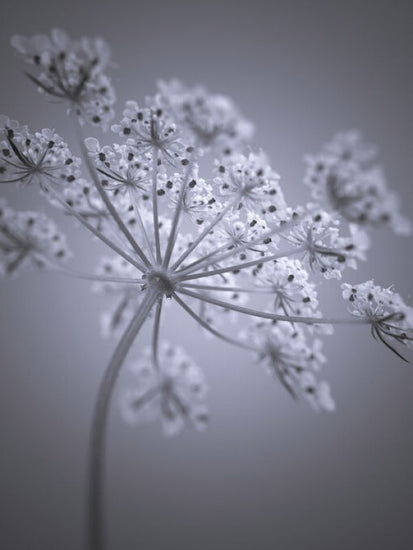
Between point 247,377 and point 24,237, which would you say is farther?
point 247,377

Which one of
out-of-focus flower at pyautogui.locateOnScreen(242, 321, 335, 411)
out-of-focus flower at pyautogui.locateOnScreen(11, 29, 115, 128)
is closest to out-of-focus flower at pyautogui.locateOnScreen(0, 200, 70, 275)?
out-of-focus flower at pyautogui.locateOnScreen(11, 29, 115, 128)

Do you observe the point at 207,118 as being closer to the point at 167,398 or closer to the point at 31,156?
the point at 31,156

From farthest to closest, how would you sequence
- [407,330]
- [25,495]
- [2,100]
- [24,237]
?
[25,495]
[2,100]
[407,330]
[24,237]

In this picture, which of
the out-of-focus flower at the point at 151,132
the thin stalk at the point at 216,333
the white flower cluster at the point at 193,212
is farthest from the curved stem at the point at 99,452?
the out-of-focus flower at the point at 151,132

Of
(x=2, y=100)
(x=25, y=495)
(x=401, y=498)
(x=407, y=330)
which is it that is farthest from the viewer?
(x=401, y=498)

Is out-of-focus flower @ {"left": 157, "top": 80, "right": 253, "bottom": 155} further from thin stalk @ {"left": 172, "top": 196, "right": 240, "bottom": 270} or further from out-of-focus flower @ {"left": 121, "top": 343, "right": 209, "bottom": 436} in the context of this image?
out-of-focus flower @ {"left": 121, "top": 343, "right": 209, "bottom": 436}

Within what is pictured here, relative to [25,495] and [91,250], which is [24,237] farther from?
[25,495]

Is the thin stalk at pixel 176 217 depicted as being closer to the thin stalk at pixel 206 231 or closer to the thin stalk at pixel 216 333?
the thin stalk at pixel 206 231

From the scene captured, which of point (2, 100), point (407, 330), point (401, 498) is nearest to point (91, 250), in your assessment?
point (2, 100)
